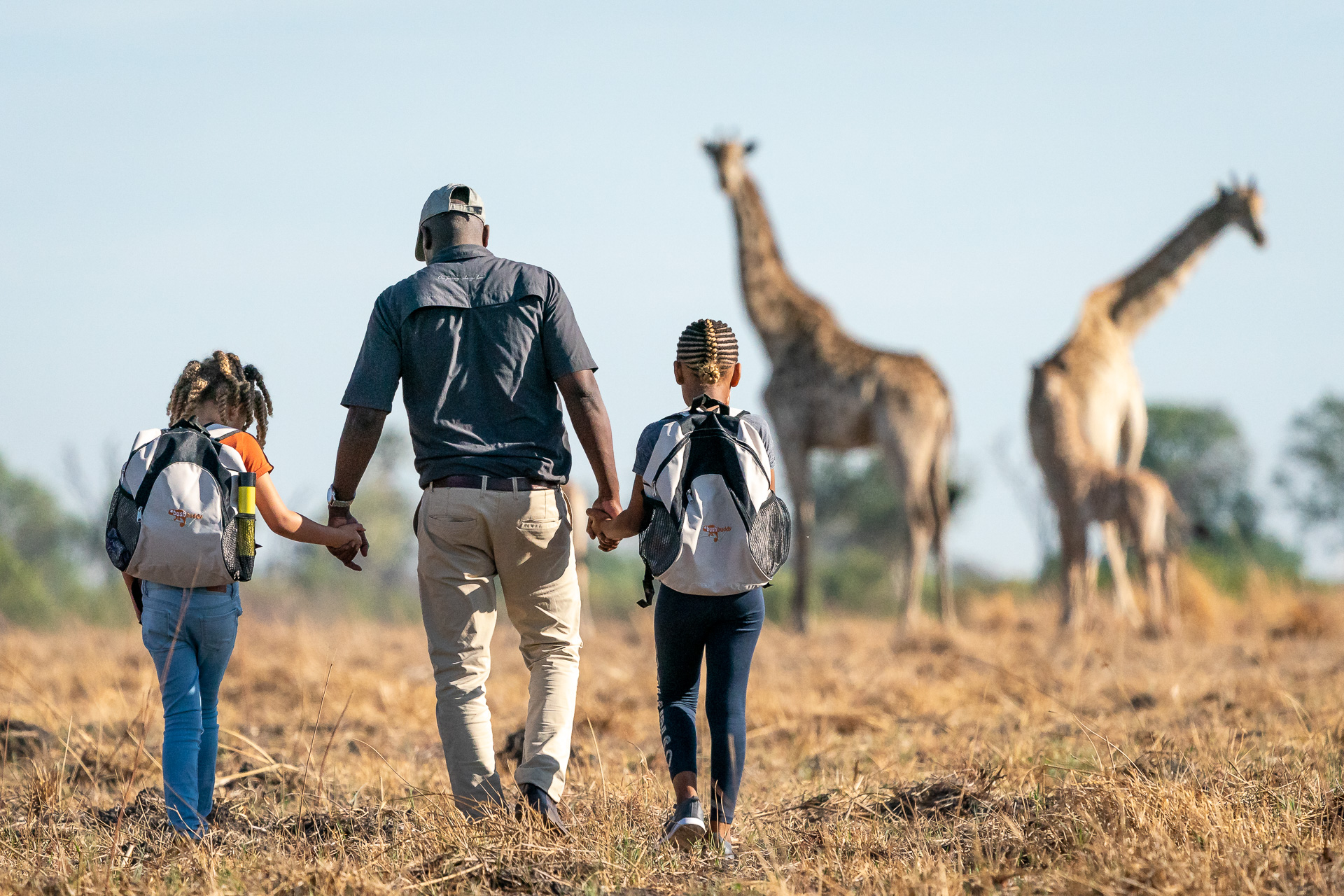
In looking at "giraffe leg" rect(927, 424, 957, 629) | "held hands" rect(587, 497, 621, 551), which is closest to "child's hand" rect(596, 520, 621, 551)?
"held hands" rect(587, 497, 621, 551)

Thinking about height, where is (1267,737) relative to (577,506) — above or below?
below

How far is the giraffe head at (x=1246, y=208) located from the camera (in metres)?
13.3

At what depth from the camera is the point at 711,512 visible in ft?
13.4

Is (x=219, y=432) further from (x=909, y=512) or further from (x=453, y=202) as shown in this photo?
(x=909, y=512)

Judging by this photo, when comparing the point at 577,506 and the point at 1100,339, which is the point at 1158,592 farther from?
the point at 577,506

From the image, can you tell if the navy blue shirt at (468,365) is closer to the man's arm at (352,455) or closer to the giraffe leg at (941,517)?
the man's arm at (352,455)

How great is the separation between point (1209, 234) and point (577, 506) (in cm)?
707

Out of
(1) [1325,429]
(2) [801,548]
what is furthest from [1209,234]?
Result: (1) [1325,429]

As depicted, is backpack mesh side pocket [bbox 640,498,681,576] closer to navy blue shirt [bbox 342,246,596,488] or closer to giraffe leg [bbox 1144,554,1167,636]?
navy blue shirt [bbox 342,246,596,488]

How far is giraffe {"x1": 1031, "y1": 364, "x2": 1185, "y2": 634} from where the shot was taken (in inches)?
458

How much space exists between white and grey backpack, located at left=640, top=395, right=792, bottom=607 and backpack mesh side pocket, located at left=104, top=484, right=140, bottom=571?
157 centimetres

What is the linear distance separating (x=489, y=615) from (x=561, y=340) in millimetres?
927

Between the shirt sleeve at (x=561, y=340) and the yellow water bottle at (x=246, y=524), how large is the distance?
1.01m

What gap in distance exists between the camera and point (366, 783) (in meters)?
5.40
